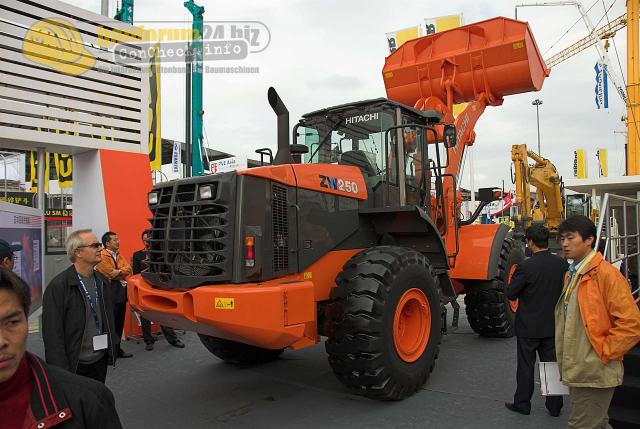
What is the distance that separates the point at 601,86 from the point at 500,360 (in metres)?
27.4

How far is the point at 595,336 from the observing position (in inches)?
106

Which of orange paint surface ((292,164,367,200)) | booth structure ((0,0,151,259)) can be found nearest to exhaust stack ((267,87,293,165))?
orange paint surface ((292,164,367,200))

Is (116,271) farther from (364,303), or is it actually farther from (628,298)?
(628,298)

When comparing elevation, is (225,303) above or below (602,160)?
below

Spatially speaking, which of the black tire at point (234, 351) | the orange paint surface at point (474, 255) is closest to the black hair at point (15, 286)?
the black tire at point (234, 351)

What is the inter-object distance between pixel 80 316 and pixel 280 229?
64.8 inches

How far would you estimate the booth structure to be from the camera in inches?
245

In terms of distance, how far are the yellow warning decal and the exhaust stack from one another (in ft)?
4.91

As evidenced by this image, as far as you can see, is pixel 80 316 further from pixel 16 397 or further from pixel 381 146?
pixel 381 146

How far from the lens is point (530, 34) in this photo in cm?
676

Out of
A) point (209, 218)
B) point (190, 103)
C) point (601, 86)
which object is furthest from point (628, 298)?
point (601, 86)

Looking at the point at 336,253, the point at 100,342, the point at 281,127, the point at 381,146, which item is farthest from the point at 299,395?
the point at 381,146

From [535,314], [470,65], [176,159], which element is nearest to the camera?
[535,314]

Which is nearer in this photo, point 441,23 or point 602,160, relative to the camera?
point 441,23
